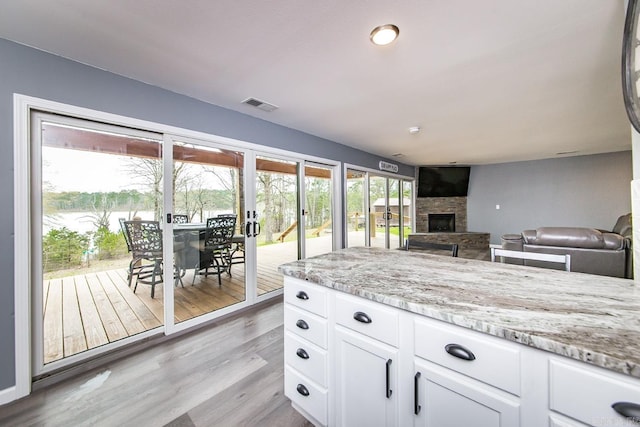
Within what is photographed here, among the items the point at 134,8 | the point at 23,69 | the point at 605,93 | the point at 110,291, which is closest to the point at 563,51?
the point at 605,93

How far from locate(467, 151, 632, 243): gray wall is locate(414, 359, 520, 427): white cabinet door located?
7.72 meters

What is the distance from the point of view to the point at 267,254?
141 inches

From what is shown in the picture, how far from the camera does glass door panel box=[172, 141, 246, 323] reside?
2609mm

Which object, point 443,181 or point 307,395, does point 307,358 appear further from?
point 443,181

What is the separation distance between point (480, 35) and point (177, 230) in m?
3.06

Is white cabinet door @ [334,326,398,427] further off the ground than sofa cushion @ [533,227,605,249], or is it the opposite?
sofa cushion @ [533,227,605,249]

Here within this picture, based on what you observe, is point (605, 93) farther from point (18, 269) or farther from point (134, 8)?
point (18, 269)

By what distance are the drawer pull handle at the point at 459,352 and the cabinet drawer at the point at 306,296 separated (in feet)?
2.00

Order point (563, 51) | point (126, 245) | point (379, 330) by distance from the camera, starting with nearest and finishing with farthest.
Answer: point (379, 330), point (563, 51), point (126, 245)

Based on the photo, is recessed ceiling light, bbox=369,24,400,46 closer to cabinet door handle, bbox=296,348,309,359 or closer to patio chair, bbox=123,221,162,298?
cabinet door handle, bbox=296,348,309,359

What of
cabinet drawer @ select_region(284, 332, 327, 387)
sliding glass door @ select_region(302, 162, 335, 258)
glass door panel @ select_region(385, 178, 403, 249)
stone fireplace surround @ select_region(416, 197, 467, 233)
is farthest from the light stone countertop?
stone fireplace surround @ select_region(416, 197, 467, 233)

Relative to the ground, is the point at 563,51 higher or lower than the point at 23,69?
higher

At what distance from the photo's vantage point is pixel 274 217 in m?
3.54

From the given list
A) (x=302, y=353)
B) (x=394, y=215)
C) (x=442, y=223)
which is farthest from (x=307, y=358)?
(x=442, y=223)
